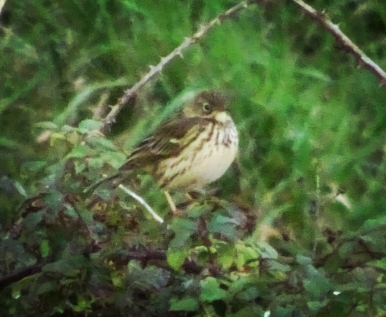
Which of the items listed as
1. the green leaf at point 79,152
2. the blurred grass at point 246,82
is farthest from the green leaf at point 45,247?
the blurred grass at point 246,82

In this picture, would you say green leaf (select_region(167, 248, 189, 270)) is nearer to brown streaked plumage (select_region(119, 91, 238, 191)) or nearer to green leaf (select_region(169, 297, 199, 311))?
green leaf (select_region(169, 297, 199, 311))

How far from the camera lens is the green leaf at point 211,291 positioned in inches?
24.6

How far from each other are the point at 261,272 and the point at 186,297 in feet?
0.27

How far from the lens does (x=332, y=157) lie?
99 centimetres

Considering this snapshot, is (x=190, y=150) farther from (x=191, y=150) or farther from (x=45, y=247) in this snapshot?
(x=45, y=247)

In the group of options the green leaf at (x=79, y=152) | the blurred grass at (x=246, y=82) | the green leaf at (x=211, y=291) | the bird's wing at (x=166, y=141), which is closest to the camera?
the green leaf at (x=211, y=291)

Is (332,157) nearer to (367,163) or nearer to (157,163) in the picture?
(367,163)

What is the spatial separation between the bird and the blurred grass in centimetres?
9

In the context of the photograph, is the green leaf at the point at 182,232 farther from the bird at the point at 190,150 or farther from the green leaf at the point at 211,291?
the bird at the point at 190,150

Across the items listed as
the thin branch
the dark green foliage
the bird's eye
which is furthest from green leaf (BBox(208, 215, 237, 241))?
the bird's eye

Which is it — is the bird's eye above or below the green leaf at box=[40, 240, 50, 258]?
above

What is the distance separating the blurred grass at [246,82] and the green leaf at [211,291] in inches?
10.6

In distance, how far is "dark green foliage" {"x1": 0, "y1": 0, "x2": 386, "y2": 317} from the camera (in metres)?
0.64

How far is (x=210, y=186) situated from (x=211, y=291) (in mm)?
316
